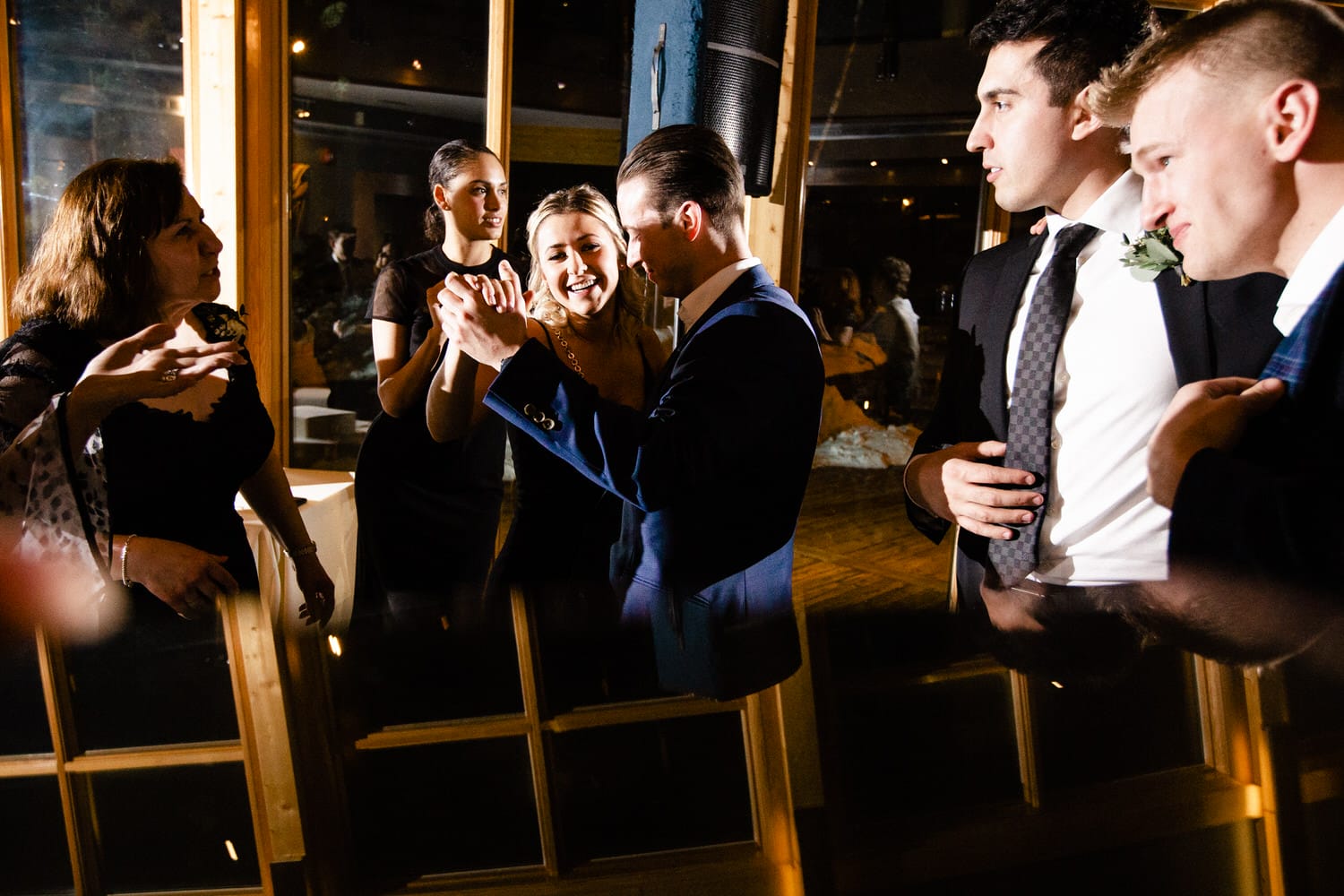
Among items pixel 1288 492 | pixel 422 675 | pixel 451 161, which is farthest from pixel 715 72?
pixel 422 675

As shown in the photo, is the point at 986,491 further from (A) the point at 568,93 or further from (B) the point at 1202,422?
(A) the point at 568,93

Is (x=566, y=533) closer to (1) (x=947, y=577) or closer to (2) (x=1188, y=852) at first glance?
(2) (x=1188, y=852)

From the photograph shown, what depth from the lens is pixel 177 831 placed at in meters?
0.54

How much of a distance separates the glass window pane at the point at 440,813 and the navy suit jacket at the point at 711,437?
725mm

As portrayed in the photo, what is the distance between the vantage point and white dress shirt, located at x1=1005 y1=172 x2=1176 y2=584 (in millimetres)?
1288

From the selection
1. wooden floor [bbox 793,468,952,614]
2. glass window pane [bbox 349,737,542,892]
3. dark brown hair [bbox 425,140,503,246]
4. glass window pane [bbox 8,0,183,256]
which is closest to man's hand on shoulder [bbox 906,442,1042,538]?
glass window pane [bbox 349,737,542,892]

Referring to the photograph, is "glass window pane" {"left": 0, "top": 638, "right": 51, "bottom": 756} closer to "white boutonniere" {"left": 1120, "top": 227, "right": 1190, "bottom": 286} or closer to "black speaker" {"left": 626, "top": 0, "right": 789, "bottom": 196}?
"white boutonniere" {"left": 1120, "top": 227, "right": 1190, "bottom": 286}

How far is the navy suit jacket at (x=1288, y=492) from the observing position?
0.88m

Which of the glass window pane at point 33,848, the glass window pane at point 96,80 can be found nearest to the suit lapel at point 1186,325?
the glass window pane at point 33,848

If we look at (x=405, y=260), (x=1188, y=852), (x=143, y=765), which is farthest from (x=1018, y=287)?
(x=405, y=260)

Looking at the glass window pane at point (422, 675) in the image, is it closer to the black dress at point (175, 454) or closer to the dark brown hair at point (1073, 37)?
the black dress at point (175, 454)

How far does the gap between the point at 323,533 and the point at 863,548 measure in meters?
2.65

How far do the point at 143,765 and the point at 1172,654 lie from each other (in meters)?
0.77

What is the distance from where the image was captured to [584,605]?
2.71ft
